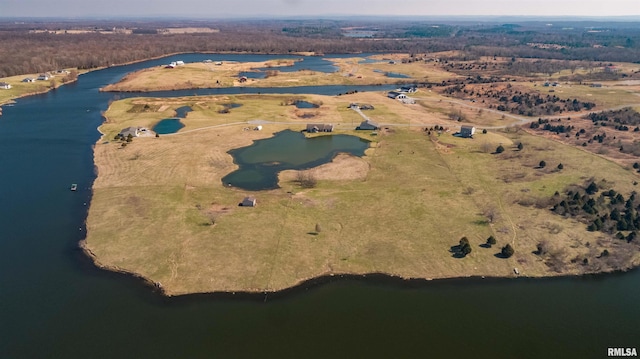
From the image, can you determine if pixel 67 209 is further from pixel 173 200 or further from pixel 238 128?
pixel 238 128

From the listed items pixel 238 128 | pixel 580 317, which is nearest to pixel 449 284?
pixel 580 317

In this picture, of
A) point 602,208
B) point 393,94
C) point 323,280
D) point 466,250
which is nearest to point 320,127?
point 393,94

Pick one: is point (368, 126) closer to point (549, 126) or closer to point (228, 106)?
point (228, 106)

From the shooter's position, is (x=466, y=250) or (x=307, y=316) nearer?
(x=307, y=316)

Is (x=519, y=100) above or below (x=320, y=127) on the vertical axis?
above

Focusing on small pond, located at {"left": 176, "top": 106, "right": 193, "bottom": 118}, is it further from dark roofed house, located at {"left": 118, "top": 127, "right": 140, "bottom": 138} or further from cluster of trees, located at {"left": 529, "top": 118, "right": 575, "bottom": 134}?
cluster of trees, located at {"left": 529, "top": 118, "right": 575, "bottom": 134}
